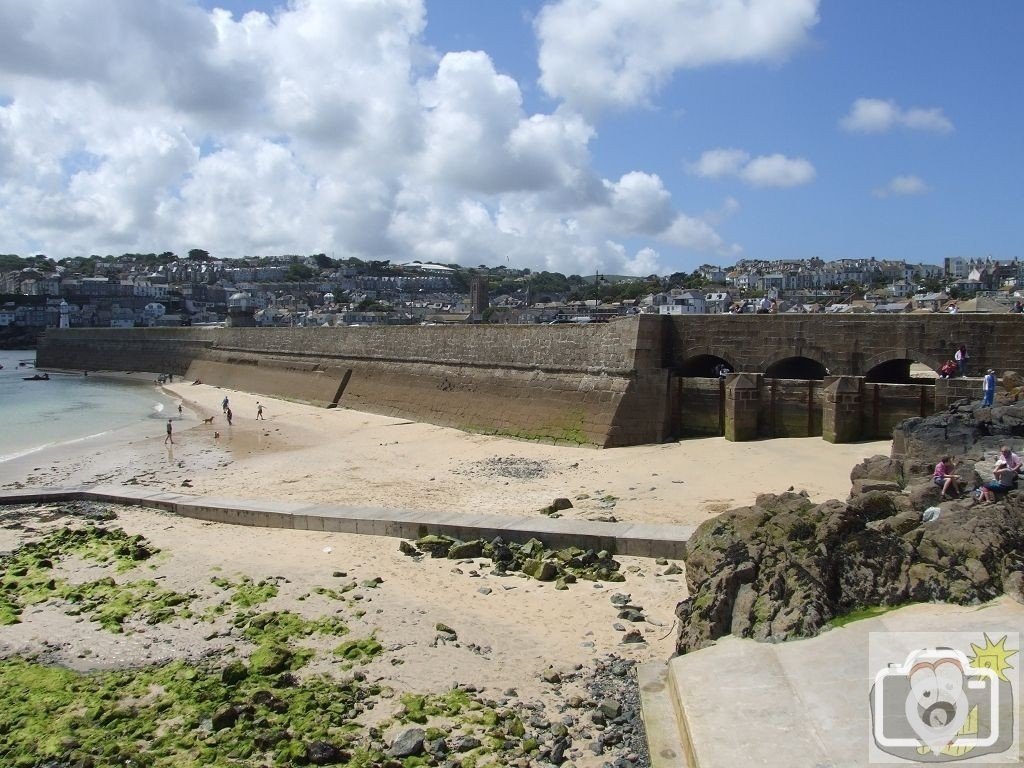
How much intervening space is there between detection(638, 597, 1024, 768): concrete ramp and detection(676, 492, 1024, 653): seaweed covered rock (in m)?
0.16

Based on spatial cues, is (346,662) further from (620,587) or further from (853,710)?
(853,710)

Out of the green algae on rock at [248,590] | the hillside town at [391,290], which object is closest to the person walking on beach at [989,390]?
the green algae on rock at [248,590]

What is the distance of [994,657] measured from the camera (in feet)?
14.3

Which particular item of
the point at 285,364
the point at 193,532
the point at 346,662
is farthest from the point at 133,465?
the point at 285,364

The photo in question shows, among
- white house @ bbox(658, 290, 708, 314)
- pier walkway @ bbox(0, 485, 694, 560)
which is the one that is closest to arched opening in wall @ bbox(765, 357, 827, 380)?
pier walkway @ bbox(0, 485, 694, 560)

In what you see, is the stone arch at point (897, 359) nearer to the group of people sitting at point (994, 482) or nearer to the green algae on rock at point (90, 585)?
the group of people sitting at point (994, 482)

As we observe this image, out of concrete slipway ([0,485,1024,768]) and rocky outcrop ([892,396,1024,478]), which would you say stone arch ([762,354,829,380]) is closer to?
rocky outcrop ([892,396,1024,478])

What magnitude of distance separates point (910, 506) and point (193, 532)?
31.4ft

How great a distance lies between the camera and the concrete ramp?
4.05m

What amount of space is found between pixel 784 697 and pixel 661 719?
0.94 m

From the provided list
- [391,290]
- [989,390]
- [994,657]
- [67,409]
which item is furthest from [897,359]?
[391,290]

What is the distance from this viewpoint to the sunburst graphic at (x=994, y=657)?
13.9ft

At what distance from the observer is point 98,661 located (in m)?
6.99

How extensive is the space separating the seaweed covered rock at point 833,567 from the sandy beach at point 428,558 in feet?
3.48
